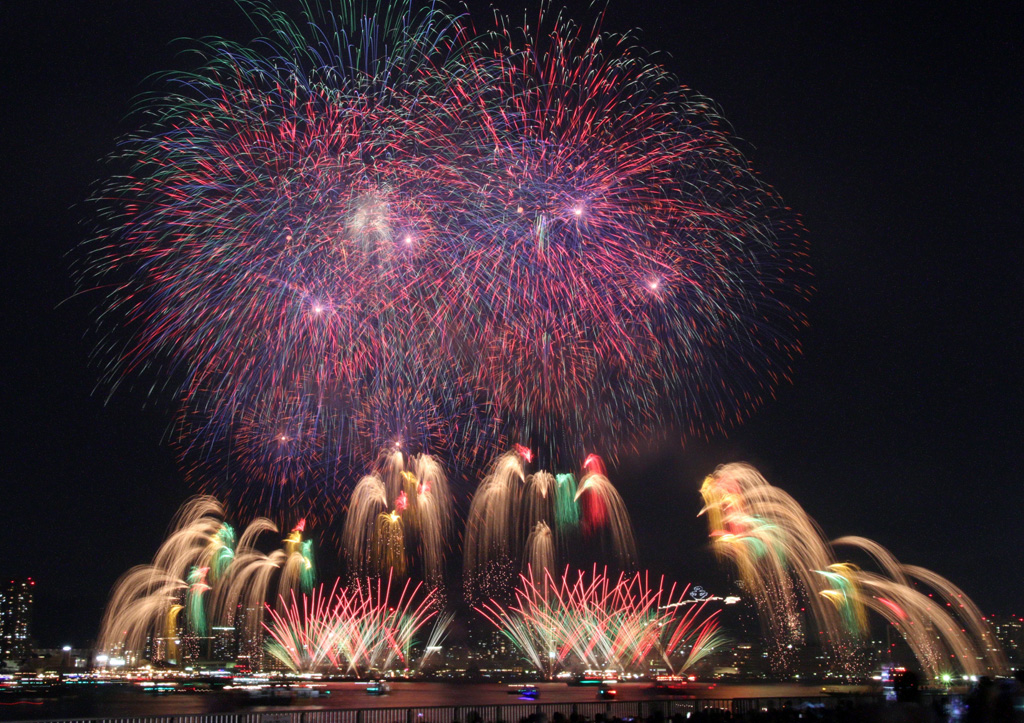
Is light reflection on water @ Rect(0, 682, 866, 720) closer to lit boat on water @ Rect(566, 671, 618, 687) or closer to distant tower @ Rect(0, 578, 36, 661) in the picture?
lit boat on water @ Rect(566, 671, 618, 687)

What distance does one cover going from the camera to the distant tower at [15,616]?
14575 centimetres

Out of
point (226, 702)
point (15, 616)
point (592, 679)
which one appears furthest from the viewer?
point (15, 616)

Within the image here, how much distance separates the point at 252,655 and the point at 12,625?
49518 millimetres

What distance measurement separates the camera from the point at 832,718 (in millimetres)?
20062

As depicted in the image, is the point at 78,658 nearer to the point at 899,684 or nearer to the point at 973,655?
the point at 973,655

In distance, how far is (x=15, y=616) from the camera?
513 feet

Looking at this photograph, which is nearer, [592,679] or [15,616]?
[592,679]

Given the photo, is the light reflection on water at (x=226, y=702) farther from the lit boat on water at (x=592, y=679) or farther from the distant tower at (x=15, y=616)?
the distant tower at (x=15, y=616)

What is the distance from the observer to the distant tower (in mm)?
145750

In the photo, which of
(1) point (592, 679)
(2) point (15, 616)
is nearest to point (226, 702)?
(1) point (592, 679)

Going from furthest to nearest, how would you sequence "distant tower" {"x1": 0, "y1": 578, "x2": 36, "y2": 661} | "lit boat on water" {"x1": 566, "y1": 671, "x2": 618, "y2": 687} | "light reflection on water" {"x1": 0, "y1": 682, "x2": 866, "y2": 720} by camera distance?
"distant tower" {"x1": 0, "y1": 578, "x2": 36, "y2": 661} < "lit boat on water" {"x1": 566, "y1": 671, "x2": 618, "y2": 687} < "light reflection on water" {"x1": 0, "y1": 682, "x2": 866, "y2": 720}

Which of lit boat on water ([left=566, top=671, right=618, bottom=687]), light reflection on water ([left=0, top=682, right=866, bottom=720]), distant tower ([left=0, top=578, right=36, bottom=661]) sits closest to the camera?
light reflection on water ([left=0, top=682, right=866, bottom=720])

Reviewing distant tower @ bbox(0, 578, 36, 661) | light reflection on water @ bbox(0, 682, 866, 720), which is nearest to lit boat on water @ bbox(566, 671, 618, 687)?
light reflection on water @ bbox(0, 682, 866, 720)

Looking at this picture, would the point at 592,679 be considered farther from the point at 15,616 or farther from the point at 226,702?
the point at 15,616
